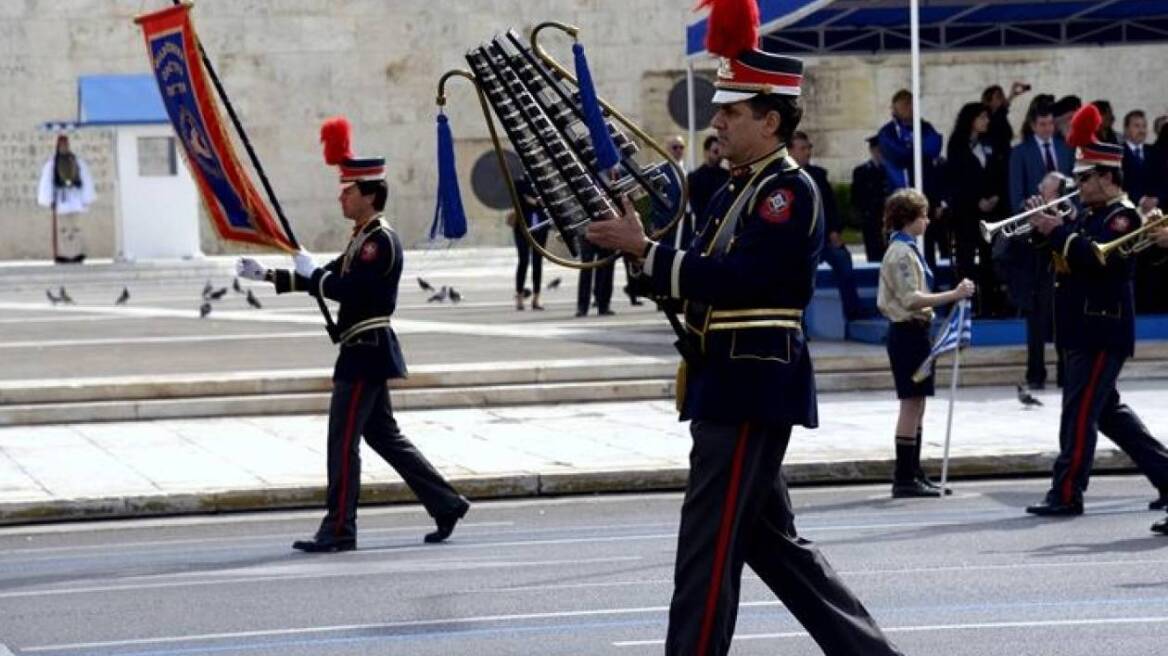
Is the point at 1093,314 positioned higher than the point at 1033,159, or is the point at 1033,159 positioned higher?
the point at 1033,159

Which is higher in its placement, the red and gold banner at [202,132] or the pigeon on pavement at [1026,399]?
the red and gold banner at [202,132]

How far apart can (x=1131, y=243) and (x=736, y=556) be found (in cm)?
548

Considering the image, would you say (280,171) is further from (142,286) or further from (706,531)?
(706,531)

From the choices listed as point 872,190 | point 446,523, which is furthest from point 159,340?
point 446,523

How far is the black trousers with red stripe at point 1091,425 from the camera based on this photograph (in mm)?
11836

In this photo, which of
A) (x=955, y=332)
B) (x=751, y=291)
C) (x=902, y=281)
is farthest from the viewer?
(x=955, y=332)

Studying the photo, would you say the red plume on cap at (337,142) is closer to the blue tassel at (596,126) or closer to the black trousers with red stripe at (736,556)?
the blue tassel at (596,126)

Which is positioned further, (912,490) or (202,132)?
(912,490)

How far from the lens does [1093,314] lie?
38.9 feet

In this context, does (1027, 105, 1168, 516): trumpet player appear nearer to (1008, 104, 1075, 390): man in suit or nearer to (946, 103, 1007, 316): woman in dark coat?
(1008, 104, 1075, 390): man in suit

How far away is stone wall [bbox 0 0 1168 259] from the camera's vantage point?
36.3m

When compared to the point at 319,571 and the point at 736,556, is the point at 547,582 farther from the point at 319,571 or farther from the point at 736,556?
the point at 736,556

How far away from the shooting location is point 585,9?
37.3 meters

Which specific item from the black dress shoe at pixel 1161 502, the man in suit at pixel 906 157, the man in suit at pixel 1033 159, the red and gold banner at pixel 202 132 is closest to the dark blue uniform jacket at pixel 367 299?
the red and gold banner at pixel 202 132
